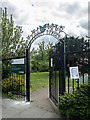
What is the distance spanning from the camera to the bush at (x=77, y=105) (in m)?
2.47

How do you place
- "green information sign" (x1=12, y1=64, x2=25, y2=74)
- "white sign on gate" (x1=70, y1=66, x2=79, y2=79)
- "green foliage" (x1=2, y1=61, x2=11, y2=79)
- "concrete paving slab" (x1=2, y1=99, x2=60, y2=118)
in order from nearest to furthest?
"white sign on gate" (x1=70, y1=66, x2=79, y2=79), "concrete paving slab" (x1=2, y1=99, x2=60, y2=118), "green information sign" (x1=12, y1=64, x2=25, y2=74), "green foliage" (x1=2, y1=61, x2=11, y2=79)

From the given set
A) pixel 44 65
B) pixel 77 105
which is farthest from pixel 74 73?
pixel 44 65

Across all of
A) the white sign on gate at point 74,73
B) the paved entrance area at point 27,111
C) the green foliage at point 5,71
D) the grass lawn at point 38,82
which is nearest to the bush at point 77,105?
the white sign on gate at point 74,73

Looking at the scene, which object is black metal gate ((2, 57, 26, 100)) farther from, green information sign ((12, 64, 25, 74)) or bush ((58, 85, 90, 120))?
bush ((58, 85, 90, 120))

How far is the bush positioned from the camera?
2.47m

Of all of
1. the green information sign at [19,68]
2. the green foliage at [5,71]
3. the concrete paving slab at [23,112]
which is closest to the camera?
the concrete paving slab at [23,112]

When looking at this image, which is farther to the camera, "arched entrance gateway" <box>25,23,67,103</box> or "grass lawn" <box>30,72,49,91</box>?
"grass lawn" <box>30,72,49,91</box>

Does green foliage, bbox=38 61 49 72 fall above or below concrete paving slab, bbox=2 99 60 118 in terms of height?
above

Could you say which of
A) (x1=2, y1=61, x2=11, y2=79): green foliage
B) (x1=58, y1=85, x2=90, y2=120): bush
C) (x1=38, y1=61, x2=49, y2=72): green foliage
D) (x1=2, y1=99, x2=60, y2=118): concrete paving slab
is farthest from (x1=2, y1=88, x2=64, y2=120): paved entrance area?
(x1=38, y1=61, x2=49, y2=72): green foliage

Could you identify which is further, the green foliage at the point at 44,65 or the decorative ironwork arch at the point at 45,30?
the green foliage at the point at 44,65

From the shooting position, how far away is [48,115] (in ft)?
10.2

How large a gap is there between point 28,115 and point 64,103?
1101 millimetres

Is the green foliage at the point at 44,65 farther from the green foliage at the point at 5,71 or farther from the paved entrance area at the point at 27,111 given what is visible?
the paved entrance area at the point at 27,111

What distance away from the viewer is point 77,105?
8.43 ft
